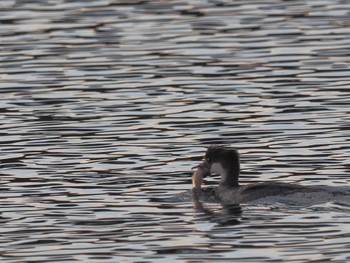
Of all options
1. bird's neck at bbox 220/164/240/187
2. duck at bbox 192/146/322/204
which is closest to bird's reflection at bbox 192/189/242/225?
duck at bbox 192/146/322/204

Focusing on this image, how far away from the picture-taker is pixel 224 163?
73.5 ft

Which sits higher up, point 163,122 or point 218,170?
point 218,170

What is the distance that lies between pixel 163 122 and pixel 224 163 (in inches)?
215

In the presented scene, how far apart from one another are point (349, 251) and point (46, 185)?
6.22 m

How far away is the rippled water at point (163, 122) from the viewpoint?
18.9m

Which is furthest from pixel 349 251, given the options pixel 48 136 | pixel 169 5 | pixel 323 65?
pixel 169 5

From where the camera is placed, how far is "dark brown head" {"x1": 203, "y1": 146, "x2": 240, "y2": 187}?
22.3 meters

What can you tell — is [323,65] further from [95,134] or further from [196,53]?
[95,134]

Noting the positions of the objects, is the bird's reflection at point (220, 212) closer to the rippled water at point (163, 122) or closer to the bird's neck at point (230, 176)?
the rippled water at point (163, 122)

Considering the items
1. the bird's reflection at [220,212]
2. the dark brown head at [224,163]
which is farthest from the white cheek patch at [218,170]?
the bird's reflection at [220,212]

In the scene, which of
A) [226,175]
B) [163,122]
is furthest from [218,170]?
[163,122]

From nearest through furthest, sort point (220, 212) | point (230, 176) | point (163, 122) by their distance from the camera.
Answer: point (220, 212) < point (230, 176) < point (163, 122)

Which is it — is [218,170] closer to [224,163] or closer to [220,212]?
[224,163]

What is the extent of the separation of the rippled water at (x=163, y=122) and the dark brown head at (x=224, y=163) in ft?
1.86
